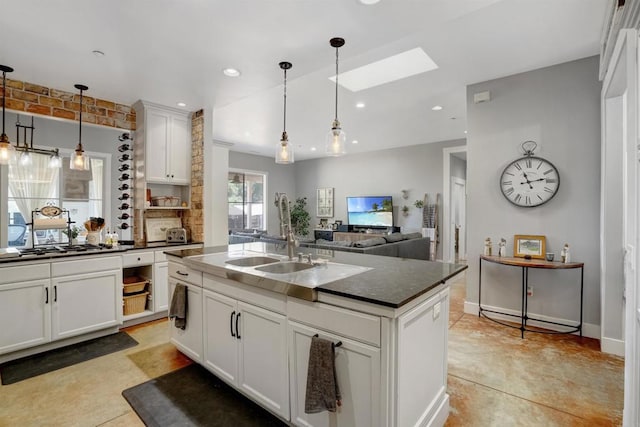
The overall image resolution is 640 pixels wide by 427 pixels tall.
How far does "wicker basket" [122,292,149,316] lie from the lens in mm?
3393

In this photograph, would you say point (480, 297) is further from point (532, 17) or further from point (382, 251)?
point (532, 17)

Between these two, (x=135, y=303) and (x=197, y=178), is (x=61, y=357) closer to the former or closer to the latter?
(x=135, y=303)

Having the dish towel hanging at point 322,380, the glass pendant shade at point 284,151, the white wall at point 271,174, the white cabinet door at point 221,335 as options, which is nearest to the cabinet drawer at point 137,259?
the white cabinet door at point 221,335

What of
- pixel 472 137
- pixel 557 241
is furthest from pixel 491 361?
pixel 472 137

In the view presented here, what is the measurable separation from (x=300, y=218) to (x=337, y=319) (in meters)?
7.89

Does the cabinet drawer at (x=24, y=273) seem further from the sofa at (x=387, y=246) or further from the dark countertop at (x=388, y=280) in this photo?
the sofa at (x=387, y=246)

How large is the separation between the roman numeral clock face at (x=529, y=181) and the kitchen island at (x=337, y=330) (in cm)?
195

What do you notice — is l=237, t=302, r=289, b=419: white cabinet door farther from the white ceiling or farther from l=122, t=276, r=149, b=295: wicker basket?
l=122, t=276, r=149, b=295: wicker basket

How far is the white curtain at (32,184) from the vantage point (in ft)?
15.5

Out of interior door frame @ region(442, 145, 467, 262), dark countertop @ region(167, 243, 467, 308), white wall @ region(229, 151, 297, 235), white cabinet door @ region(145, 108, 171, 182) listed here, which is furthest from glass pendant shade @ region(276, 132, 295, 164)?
white wall @ region(229, 151, 297, 235)

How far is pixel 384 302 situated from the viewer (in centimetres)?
128

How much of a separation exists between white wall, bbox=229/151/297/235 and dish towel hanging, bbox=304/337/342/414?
7.45 meters

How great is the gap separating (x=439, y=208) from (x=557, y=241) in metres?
3.85

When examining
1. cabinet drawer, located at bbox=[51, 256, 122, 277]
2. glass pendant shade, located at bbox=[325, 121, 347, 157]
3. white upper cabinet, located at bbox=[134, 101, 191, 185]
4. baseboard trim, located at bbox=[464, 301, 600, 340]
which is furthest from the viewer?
white upper cabinet, located at bbox=[134, 101, 191, 185]
